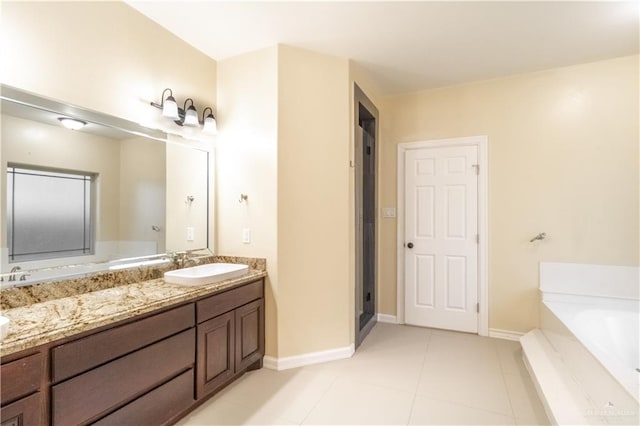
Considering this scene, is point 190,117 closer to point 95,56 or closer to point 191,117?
point 191,117

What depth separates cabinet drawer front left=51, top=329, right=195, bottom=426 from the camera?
1228mm

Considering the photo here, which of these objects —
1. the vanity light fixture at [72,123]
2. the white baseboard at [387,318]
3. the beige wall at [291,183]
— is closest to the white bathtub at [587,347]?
the white baseboard at [387,318]

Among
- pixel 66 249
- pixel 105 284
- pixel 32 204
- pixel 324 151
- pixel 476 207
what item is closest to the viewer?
pixel 32 204

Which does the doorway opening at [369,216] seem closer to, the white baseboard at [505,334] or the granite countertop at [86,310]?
the white baseboard at [505,334]

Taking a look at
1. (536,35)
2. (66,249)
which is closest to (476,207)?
(536,35)

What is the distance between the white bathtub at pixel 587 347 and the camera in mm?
1518

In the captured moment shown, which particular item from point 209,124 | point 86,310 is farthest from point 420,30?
point 86,310

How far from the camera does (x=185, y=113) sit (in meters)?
2.35

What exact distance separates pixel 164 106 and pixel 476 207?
9.81 feet

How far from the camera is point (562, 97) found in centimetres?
283

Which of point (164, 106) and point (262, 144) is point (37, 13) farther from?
point (262, 144)

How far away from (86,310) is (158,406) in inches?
25.0

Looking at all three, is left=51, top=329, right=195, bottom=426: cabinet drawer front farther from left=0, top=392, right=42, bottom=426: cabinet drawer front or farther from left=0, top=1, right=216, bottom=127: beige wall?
left=0, top=1, right=216, bottom=127: beige wall

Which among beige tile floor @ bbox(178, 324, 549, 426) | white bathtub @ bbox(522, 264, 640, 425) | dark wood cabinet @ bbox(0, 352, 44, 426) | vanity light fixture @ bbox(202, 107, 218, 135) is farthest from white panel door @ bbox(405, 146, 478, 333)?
dark wood cabinet @ bbox(0, 352, 44, 426)
